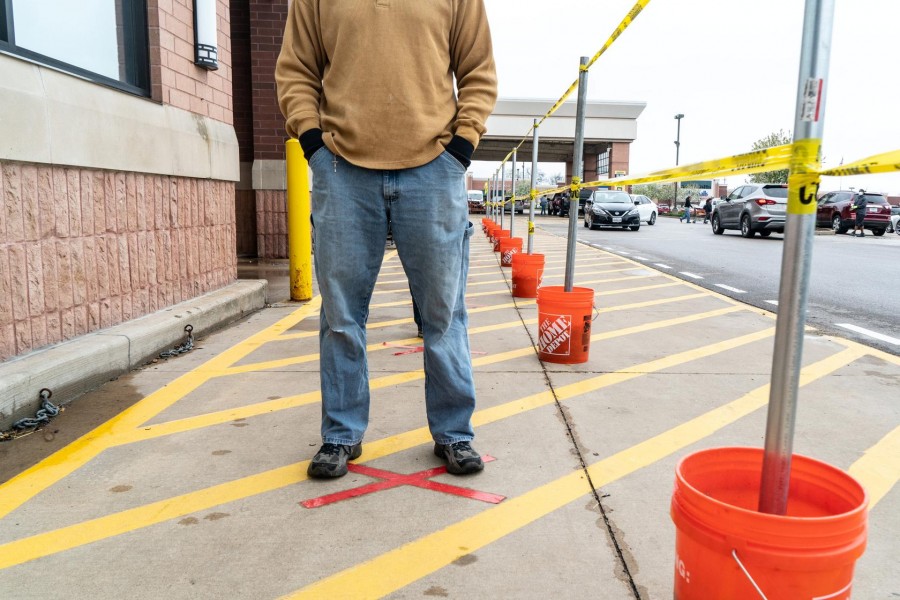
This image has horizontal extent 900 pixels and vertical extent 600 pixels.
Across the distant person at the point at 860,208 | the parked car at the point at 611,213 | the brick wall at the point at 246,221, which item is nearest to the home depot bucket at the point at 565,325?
the brick wall at the point at 246,221

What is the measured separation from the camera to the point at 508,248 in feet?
31.5

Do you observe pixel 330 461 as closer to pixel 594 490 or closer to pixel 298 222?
pixel 594 490

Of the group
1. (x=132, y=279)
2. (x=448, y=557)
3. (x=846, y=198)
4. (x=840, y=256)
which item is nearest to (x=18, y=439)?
(x=132, y=279)

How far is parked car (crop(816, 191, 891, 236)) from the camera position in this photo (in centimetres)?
2212

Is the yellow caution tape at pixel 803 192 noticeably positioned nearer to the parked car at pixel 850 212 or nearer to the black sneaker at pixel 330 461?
the black sneaker at pixel 330 461

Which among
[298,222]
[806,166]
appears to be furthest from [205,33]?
[806,166]

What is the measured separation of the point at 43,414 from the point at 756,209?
1872 centimetres

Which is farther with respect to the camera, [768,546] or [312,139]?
[312,139]

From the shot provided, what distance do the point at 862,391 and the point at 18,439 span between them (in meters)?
4.20

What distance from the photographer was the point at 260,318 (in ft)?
19.9

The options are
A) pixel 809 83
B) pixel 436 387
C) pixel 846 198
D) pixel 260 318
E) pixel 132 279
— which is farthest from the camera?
pixel 846 198

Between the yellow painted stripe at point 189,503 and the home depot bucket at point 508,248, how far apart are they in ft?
19.0

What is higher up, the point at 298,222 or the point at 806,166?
the point at 806,166

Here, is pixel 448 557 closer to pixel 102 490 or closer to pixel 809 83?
pixel 102 490
